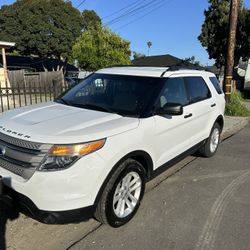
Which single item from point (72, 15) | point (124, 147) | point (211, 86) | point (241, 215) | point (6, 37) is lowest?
point (241, 215)

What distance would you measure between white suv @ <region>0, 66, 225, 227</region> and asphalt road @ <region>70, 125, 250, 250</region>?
0.82ft

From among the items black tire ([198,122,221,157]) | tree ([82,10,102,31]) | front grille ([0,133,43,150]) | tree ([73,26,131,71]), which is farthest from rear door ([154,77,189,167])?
tree ([82,10,102,31])

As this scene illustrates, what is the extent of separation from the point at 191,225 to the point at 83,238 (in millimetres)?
1271

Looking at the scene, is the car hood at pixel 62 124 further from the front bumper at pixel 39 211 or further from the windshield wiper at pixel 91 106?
the front bumper at pixel 39 211

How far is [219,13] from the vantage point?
95.5 feet

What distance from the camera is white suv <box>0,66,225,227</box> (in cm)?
292

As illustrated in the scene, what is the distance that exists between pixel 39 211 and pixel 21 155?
1.84 ft

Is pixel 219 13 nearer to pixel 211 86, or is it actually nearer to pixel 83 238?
pixel 211 86

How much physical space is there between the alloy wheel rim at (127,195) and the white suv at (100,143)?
0.01 metres

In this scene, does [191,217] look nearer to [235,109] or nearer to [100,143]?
[100,143]

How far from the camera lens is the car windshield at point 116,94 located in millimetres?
3973

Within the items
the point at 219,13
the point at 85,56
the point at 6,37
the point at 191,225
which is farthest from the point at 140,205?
the point at 6,37

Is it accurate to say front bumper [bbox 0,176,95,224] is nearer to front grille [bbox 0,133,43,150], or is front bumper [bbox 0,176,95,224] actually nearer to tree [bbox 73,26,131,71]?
front grille [bbox 0,133,43,150]

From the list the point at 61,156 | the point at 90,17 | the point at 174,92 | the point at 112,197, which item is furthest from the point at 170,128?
the point at 90,17
